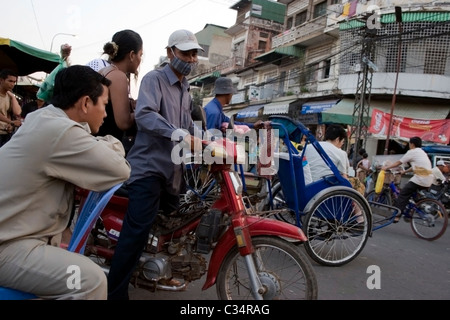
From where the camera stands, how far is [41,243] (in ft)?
4.84

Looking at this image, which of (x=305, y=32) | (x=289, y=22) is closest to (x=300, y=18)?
(x=289, y=22)

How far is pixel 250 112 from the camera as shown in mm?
25016

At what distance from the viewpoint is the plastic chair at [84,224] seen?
1409 millimetres

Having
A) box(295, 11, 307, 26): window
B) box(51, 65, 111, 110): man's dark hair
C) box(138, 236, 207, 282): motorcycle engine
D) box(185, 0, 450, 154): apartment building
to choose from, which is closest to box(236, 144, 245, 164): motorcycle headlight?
box(138, 236, 207, 282): motorcycle engine

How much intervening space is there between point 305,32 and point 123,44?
21854 mm

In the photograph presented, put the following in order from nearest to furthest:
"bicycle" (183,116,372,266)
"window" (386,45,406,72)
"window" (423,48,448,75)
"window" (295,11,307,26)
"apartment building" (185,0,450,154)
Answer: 1. "bicycle" (183,116,372,266)
2. "apartment building" (185,0,450,154)
3. "window" (423,48,448,75)
4. "window" (386,45,406,72)
5. "window" (295,11,307,26)

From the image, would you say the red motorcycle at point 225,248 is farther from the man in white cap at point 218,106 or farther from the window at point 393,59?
→ the window at point 393,59

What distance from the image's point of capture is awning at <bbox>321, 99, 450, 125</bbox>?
15555 millimetres

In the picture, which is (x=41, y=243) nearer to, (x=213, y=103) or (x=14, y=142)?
(x=14, y=142)

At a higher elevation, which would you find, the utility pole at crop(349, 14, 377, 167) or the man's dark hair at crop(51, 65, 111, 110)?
the utility pole at crop(349, 14, 377, 167)

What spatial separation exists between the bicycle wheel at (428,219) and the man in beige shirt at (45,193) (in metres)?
5.97

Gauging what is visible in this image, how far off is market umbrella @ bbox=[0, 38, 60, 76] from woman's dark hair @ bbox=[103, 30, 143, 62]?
421cm

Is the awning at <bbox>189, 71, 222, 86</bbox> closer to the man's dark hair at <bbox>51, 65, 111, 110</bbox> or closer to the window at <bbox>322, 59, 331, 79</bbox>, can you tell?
the window at <bbox>322, 59, 331, 79</bbox>
